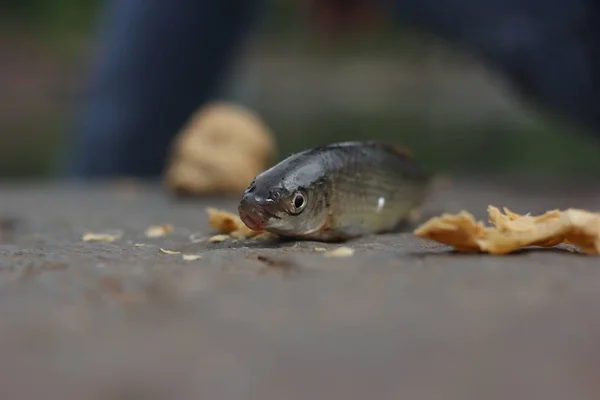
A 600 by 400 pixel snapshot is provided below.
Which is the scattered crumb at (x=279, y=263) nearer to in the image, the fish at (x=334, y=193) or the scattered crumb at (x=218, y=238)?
the fish at (x=334, y=193)

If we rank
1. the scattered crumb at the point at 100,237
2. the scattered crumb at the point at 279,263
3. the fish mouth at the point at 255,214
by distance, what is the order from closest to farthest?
1. the scattered crumb at the point at 279,263
2. the fish mouth at the point at 255,214
3. the scattered crumb at the point at 100,237

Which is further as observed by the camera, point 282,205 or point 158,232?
point 158,232

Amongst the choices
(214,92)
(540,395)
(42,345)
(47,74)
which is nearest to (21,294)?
(42,345)

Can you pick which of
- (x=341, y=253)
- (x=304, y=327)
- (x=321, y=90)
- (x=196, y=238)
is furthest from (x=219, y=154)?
(x=321, y=90)

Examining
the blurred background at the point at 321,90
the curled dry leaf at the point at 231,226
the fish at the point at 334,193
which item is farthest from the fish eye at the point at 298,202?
the blurred background at the point at 321,90

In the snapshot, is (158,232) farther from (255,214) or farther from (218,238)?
(255,214)

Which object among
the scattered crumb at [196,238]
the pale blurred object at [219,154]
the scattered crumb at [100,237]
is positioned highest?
the pale blurred object at [219,154]

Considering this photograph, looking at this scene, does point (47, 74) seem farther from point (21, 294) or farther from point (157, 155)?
point (21, 294)
